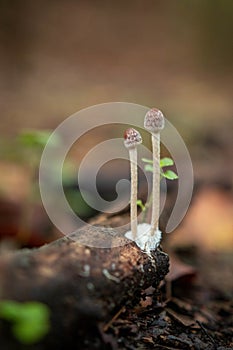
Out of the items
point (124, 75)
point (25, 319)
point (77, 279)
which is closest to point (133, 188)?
point (77, 279)

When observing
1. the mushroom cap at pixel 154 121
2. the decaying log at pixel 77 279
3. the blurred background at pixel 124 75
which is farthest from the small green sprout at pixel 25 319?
the blurred background at pixel 124 75

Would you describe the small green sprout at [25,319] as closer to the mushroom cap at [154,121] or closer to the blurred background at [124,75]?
the mushroom cap at [154,121]

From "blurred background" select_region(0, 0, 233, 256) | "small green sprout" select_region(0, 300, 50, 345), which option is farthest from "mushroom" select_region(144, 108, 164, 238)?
"blurred background" select_region(0, 0, 233, 256)

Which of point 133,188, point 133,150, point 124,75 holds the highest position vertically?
point 124,75

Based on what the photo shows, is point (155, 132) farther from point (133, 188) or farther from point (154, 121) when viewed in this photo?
point (133, 188)

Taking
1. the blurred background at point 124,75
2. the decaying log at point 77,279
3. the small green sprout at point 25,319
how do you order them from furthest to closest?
1. the blurred background at point 124,75
2. the decaying log at point 77,279
3. the small green sprout at point 25,319

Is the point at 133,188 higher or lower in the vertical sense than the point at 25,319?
higher
